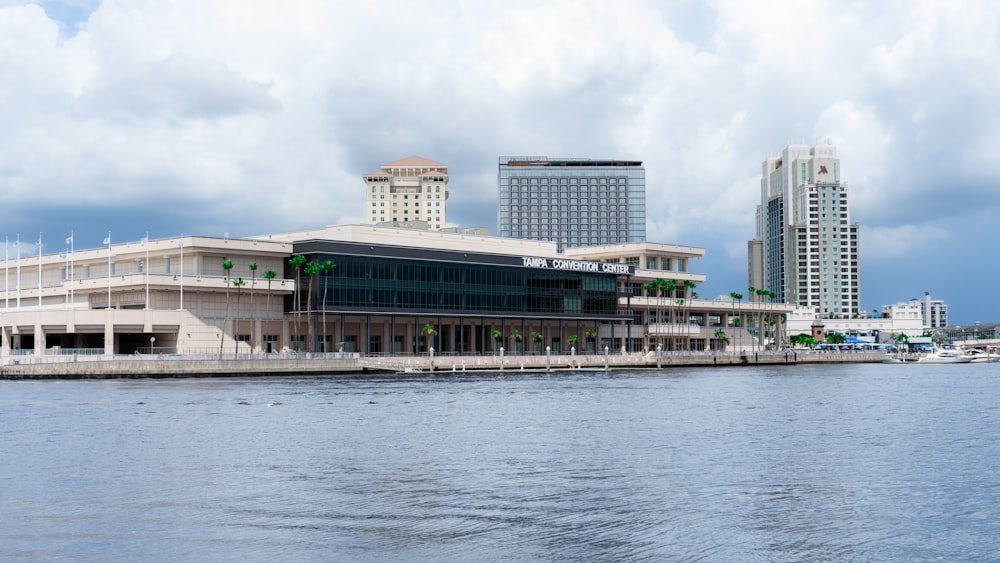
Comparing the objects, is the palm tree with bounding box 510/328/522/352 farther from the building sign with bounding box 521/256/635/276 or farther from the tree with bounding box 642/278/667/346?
the tree with bounding box 642/278/667/346

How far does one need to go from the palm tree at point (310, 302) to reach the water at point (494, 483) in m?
59.2

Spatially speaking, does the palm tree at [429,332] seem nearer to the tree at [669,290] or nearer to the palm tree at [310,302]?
the palm tree at [310,302]

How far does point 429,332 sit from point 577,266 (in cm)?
2934

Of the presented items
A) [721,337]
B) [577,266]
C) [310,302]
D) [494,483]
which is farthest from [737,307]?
[494,483]

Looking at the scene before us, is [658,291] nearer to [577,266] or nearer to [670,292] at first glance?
[670,292]

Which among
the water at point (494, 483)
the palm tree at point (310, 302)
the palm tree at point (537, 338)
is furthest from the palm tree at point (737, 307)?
the water at point (494, 483)

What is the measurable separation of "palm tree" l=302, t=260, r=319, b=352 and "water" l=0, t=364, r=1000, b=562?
59209 mm

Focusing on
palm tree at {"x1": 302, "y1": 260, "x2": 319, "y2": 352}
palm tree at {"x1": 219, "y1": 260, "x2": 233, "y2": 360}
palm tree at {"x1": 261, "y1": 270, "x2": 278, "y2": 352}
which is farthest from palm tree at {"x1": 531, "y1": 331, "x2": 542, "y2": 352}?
palm tree at {"x1": 219, "y1": 260, "x2": 233, "y2": 360}

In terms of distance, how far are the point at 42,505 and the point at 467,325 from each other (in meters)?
125

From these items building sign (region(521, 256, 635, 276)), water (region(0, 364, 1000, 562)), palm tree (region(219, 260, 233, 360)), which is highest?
building sign (region(521, 256, 635, 276))

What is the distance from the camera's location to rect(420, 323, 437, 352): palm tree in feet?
468

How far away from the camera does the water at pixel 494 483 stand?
85.4 feet

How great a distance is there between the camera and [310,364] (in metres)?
118

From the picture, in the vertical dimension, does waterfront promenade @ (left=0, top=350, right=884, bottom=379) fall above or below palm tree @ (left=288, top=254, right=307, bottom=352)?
below
